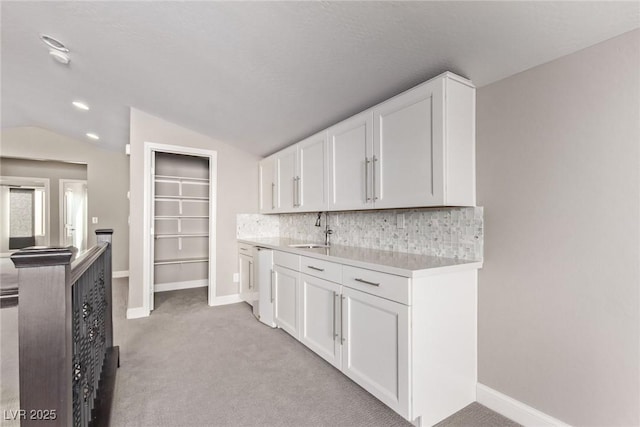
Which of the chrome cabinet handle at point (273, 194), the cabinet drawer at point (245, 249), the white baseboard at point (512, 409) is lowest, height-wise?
the white baseboard at point (512, 409)

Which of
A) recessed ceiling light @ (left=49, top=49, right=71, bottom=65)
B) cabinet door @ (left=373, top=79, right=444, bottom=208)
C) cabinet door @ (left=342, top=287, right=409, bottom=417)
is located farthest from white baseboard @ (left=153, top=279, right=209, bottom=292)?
cabinet door @ (left=373, top=79, right=444, bottom=208)

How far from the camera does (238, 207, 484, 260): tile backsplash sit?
6.35 ft

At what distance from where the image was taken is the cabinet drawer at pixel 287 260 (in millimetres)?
2666

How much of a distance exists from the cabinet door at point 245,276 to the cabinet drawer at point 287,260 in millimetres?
784

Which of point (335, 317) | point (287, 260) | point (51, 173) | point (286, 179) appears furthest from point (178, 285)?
point (51, 173)

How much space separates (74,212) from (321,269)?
21.7 ft

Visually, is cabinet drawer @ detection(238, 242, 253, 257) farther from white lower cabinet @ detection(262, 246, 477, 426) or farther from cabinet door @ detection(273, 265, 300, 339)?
white lower cabinet @ detection(262, 246, 477, 426)

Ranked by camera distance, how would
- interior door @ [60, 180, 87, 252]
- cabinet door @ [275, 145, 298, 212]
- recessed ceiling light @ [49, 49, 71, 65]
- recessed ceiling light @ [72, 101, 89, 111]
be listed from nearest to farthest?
recessed ceiling light @ [49, 49, 71, 65] < cabinet door @ [275, 145, 298, 212] < recessed ceiling light @ [72, 101, 89, 111] < interior door @ [60, 180, 87, 252]

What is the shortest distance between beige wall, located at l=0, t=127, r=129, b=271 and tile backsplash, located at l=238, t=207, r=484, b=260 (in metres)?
4.72

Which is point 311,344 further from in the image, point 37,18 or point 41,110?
point 41,110

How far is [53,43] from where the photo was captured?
247 cm

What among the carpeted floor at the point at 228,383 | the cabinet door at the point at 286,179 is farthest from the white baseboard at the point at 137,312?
the cabinet door at the point at 286,179

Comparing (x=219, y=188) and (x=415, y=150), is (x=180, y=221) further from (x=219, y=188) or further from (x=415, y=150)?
(x=415, y=150)

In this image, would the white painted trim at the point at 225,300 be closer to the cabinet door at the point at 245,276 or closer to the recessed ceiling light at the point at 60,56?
the cabinet door at the point at 245,276
